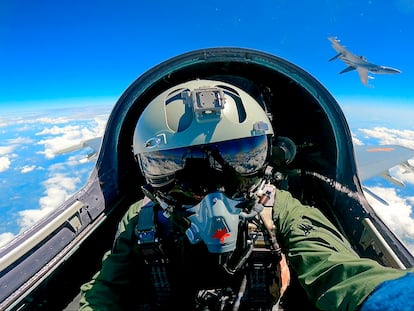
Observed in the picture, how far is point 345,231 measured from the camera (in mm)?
1868

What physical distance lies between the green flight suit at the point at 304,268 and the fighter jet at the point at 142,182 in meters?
0.31

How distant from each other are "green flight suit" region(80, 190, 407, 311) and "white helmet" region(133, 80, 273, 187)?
0.36m

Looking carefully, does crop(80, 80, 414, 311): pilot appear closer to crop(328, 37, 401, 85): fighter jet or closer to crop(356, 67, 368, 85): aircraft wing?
crop(328, 37, 401, 85): fighter jet

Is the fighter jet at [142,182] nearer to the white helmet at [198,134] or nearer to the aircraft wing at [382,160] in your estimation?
the white helmet at [198,134]

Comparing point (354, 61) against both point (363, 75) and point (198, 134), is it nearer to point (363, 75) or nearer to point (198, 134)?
point (363, 75)

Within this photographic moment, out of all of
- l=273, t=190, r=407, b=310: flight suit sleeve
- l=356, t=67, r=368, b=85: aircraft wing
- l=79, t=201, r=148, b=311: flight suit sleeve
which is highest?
l=356, t=67, r=368, b=85: aircraft wing

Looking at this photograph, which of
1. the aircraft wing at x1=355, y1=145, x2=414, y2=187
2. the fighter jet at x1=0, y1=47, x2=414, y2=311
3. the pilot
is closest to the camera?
the pilot

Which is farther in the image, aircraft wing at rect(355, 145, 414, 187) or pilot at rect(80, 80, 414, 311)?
aircraft wing at rect(355, 145, 414, 187)

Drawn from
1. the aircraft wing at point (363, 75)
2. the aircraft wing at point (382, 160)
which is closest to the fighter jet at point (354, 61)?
the aircraft wing at point (363, 75)

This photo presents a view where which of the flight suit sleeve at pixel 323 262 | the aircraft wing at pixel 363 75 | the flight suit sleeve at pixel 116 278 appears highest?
the aircraft wing at pixel 363 75

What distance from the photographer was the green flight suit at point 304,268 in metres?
0.86

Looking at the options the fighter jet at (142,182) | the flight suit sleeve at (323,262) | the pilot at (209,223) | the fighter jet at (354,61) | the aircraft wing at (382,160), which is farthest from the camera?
the fighter jet at (354,61)

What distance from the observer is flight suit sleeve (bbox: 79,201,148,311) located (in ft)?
4.25

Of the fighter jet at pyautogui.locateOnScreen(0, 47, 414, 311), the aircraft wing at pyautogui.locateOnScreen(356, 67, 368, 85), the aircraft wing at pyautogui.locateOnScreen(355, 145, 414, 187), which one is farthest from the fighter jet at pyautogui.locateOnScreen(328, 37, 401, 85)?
the fighter jet at pyautogui.locateOnScreen(0, 47, 414, 311)
